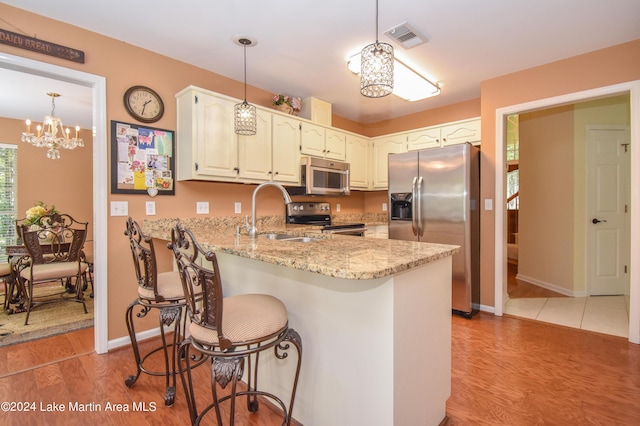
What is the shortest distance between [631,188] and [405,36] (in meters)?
2.20

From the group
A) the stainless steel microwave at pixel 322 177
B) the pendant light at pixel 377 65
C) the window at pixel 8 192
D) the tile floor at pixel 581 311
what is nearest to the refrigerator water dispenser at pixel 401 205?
the stainless steel microwave at pixel 322 177

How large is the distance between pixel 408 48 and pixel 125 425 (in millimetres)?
3144

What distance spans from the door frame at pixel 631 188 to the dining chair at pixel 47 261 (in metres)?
4.27

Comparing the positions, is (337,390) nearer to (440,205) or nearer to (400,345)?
(400,345)

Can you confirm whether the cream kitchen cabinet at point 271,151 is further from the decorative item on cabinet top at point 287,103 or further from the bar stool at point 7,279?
the bar stool at point 7,279

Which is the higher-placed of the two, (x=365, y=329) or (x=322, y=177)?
(x=322, y=177)

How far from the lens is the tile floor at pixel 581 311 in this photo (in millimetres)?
2830

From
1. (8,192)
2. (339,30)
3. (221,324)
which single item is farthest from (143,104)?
(8,192)

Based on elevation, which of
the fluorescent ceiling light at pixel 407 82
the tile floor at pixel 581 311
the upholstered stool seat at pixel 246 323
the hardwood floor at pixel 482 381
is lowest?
the hardwood floor at pixel 482 381

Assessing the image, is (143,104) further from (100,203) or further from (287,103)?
(287,103)

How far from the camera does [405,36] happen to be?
7.79 feet

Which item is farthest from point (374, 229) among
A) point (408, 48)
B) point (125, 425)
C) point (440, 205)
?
point (125, 425)

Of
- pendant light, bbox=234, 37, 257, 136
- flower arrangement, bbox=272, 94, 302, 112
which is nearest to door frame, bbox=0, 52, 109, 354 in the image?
pendant light, bbox=234, 37, 257, 136

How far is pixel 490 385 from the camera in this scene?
6.23ft
